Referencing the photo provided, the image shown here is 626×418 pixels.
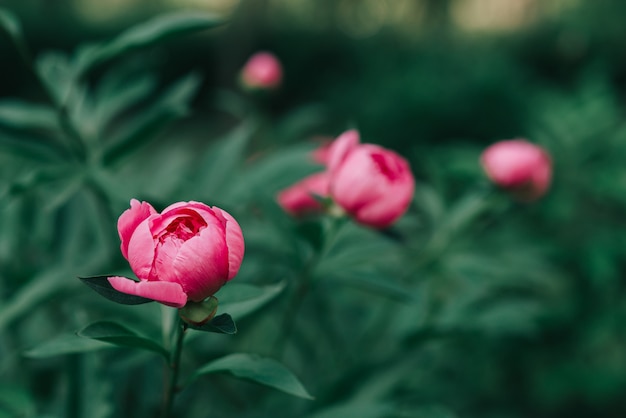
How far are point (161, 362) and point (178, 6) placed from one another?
8.56 meters

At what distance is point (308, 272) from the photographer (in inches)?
24.9

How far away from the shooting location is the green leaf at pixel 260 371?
409 mm

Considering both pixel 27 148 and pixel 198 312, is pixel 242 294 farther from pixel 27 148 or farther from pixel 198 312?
pixel 27 148

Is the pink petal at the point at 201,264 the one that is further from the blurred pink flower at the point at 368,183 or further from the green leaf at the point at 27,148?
the green leaf at the point at 27,148

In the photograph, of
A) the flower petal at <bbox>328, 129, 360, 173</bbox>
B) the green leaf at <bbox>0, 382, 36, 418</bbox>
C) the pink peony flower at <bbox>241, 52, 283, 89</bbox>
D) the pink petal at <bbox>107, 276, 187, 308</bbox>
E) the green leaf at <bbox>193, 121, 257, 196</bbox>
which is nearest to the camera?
the pink petal at <bbox>107, 276, 187, 308</bbox>

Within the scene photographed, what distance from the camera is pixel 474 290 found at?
0.98 meters

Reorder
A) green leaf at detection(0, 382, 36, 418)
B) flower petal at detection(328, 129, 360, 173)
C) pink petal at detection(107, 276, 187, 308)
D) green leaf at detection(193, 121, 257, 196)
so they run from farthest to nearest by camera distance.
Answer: green leaf at detection(193, 121, 257, 196) → flower petal at detection(328, 129, 360, 173) → green leaf at detection(0, 382, 36, 418) → pink petal at detection(107, 276, 187, 308)

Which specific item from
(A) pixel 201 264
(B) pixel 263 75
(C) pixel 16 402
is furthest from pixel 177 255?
(B) pixel 263 75

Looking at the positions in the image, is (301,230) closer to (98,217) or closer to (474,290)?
(98,217)

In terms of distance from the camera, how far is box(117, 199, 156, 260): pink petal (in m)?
0.38

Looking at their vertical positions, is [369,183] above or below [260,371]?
above

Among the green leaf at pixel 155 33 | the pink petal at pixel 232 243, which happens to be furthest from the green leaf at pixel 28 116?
the pink petal at pixel 232 243

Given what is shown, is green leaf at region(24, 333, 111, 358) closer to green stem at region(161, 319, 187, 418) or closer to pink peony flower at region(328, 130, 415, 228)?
green stem at region(161, 319, 187, 418)

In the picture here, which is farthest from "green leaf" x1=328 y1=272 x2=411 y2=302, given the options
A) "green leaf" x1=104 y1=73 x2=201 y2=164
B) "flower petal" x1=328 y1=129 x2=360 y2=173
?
"green leaf" x1=104 y1=73 x2=201 y2=164
